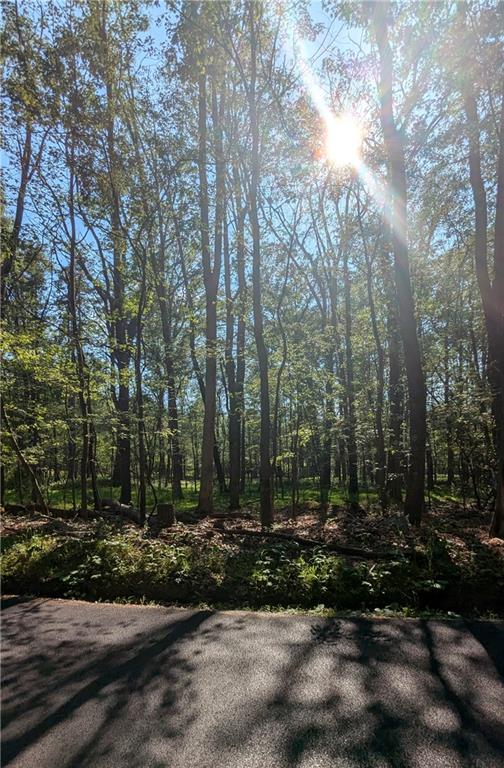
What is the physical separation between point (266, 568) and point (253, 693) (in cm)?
218

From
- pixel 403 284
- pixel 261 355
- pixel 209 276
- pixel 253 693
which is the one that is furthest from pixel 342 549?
pixel 209 276

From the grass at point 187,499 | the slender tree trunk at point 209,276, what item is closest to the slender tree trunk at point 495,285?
the slender tree trunk at point 209,276

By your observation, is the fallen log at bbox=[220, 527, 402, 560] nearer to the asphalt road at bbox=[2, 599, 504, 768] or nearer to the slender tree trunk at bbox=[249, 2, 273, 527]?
the asphalt road at bbox=[2, 599, 504, 768]

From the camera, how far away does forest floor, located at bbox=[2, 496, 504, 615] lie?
433 centimetres

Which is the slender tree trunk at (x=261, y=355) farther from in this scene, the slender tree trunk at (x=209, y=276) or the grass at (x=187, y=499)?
the grass at (x=187, y=499)

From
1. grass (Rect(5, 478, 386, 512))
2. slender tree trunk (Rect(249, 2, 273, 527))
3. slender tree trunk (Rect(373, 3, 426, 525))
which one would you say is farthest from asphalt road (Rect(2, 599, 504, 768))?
grass (Rect(5, 478, 386, 512))

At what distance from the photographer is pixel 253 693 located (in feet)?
9.41

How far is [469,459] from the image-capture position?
30.4 feet

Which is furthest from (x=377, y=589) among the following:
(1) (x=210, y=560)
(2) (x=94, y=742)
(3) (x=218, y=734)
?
(2) (x=94, y=742)

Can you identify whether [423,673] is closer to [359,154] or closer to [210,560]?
[210,560]

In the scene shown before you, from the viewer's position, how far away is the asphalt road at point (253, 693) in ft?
7.59

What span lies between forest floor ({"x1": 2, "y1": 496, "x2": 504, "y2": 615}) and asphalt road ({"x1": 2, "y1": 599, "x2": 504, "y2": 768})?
0.49 metres

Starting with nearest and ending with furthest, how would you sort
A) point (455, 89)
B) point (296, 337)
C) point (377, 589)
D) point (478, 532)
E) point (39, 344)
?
point (377, 589) → point (478, 532) → point (455, 89) → point (39, 344) → point (296, 337)

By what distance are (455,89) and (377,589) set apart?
9.09m
